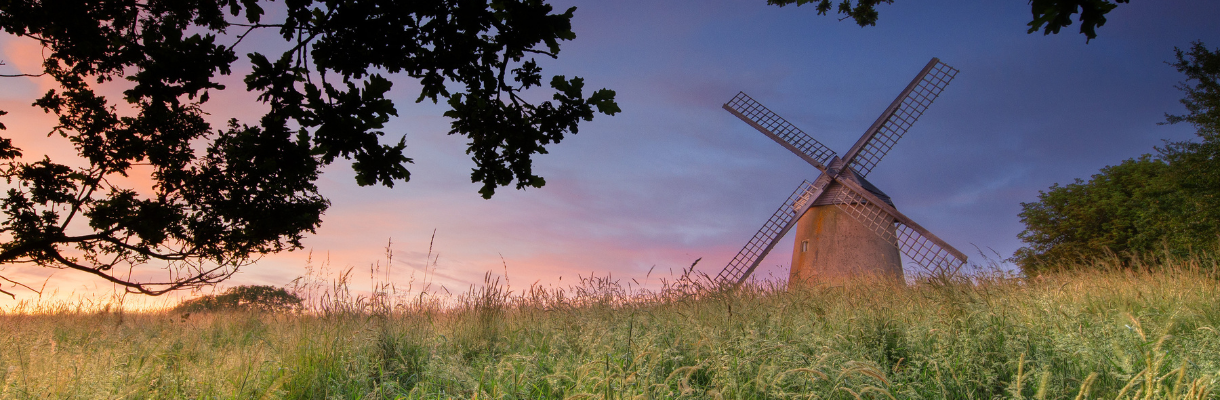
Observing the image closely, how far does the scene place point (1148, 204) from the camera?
22375 mm

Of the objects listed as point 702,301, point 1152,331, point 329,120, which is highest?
point 329,120

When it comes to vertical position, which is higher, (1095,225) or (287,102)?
(1095,225)

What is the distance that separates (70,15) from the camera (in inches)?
262

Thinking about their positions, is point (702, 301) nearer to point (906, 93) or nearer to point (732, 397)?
point (732, 397)

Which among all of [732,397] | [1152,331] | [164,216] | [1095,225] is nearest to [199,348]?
[164,216]

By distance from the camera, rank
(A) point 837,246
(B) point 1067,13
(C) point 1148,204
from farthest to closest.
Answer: (C) point 1148,204
(A) point 837,246
(B) point 1067,13

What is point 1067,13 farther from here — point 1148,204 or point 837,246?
point 1148,204

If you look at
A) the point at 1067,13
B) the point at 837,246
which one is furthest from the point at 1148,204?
the point at 1067,13

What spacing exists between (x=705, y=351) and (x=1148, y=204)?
26320 millimetres

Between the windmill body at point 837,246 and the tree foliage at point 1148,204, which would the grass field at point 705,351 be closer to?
the windmill body at point 837,246

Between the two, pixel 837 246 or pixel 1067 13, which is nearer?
pixel 1067 13

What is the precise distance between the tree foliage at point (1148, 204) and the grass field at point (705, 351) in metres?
14.4

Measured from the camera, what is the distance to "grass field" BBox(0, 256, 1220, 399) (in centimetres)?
356

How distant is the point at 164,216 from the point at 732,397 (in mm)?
8639
